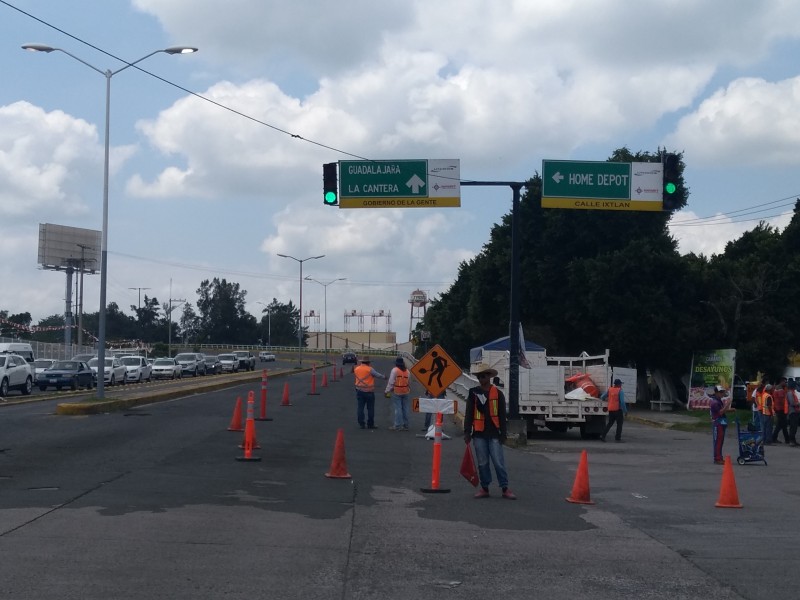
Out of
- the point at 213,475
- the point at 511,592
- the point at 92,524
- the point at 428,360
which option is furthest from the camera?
the point at 428,360

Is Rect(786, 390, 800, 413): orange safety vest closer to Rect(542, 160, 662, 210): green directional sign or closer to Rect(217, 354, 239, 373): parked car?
Rect(542, 160, 662, 210): green directional sign

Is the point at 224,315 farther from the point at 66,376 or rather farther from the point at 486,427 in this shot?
the point at 486,427

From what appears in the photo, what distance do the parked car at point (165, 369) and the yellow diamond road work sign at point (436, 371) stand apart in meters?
43.0

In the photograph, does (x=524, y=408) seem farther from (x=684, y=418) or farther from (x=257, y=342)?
(x=257, y=342)

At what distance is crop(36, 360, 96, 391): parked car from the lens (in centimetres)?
4262

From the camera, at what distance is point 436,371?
18422 millimetres

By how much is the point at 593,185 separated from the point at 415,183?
4.26m

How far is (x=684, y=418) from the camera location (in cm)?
3516

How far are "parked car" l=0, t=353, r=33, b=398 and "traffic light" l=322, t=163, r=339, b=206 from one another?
18.7 meters

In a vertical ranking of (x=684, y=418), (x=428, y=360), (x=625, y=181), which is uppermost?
(x=625, y=181)

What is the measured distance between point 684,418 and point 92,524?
28.4m

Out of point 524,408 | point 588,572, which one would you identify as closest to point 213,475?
point 588,572

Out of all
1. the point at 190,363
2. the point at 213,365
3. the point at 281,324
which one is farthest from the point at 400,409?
the point at 281,324

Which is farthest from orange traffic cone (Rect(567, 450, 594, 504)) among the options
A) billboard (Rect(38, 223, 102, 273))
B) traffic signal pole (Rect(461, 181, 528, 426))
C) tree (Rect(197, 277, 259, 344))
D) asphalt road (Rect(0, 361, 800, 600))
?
tree (Rect(197, 277, 259, 344))
